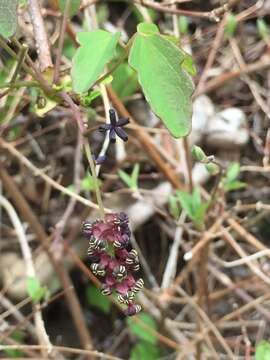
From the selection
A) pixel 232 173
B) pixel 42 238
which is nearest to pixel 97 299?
pixel 42 238

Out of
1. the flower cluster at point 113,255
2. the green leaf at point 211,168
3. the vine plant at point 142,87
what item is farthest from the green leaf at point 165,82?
the green leaf at point 211,168

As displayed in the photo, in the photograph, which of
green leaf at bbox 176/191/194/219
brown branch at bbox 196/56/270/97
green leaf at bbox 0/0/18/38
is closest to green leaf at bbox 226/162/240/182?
green leaf at bbox 176/191/194/219

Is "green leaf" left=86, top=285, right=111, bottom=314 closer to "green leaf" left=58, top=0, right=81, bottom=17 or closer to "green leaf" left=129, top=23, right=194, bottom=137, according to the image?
"green leaf" left=58, top=0, right=81, bottom=17

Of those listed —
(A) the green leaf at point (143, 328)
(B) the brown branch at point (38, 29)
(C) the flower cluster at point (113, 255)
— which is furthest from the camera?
(A) the green leaf at point (143, 328)

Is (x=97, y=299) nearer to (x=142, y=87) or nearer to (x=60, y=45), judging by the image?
(x=60, y=45)

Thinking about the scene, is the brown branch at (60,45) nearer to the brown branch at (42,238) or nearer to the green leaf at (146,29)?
the green leaf at (146,29)

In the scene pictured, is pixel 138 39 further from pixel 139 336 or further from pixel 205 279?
pixel 139 336
